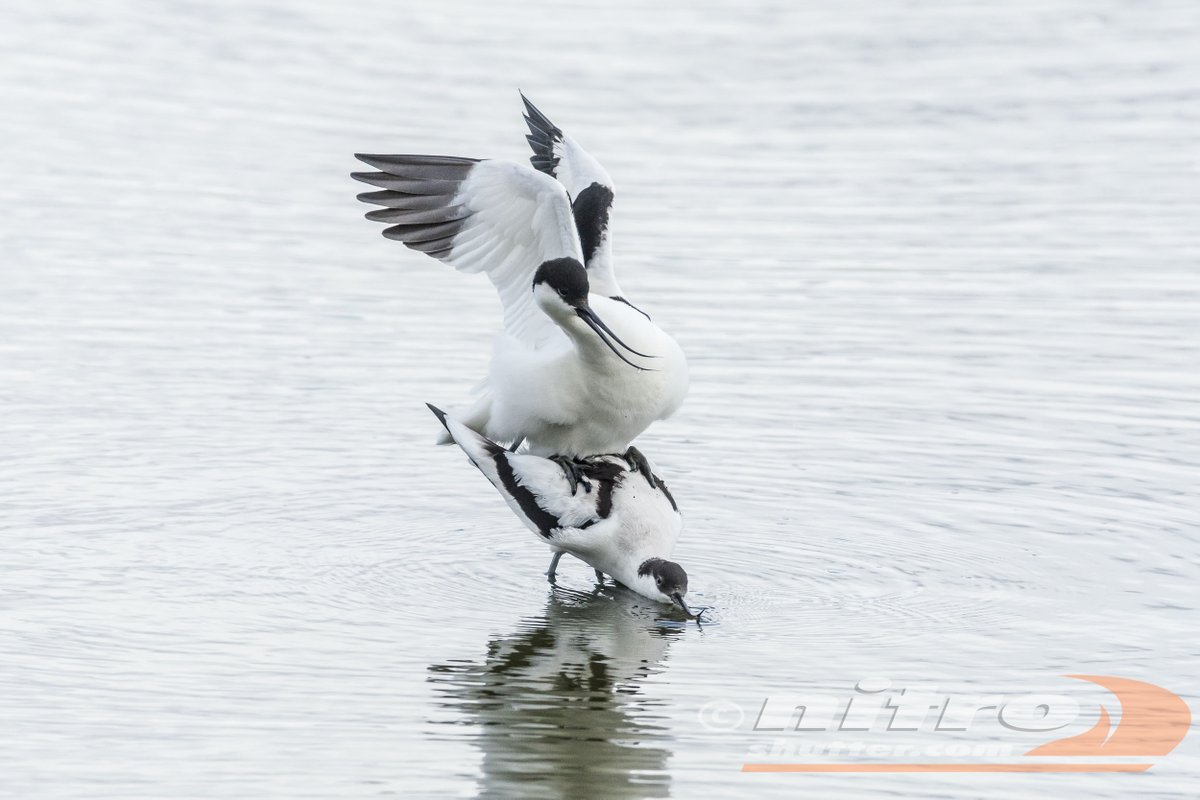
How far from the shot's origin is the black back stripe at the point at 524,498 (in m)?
10.1

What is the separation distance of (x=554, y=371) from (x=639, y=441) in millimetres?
2491

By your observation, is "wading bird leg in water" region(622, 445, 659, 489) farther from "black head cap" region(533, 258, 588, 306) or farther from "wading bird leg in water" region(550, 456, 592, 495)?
"black head cap" region(533, 258, 588, 306)

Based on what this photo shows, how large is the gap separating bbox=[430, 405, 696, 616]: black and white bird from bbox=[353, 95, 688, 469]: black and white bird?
0.20 metres

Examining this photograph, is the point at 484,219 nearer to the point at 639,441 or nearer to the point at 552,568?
the point at 552,568

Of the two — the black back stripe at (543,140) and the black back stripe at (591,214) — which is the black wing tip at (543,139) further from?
the black back stripe at (591,214)

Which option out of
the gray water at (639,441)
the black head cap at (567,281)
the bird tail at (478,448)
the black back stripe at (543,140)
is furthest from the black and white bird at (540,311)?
the black back stripe at (543,140)

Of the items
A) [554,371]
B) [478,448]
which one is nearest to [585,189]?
[554,371]

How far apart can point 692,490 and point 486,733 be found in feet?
12.3

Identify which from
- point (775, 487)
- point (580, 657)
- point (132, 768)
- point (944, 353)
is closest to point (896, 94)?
point (944, 353)

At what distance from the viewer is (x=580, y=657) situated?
9148 mm

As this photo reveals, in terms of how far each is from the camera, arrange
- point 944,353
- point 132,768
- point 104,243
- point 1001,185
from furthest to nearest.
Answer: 1. point 1001,185
2. point 104,243
3. point 944,353
4. point 132,768

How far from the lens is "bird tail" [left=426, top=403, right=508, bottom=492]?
10.4m

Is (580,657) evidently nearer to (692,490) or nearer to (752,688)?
(752,688)

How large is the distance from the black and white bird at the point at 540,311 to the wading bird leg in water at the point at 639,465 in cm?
1
